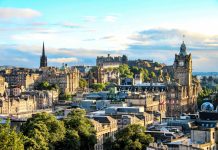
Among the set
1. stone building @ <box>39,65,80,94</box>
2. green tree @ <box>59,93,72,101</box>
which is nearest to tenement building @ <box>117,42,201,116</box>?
green tree @ <box>59,93,72,101</box>

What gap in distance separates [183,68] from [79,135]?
2737 inches

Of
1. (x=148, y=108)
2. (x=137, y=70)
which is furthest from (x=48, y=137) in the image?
(x=137, y=70)

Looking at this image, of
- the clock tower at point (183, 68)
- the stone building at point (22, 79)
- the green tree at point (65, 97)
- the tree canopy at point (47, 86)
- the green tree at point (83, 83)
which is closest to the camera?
the clock tower at point (183, 68)

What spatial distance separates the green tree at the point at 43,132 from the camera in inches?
2133

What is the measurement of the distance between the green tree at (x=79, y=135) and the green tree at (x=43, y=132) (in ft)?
3.16

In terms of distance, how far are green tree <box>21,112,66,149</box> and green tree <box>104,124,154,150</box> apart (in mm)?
6807

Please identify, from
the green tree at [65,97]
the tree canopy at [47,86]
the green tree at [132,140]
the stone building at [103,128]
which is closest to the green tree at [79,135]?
the stone building at [103,128]

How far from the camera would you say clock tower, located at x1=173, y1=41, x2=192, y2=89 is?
12531cm

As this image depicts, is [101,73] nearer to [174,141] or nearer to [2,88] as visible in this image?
[2,88]

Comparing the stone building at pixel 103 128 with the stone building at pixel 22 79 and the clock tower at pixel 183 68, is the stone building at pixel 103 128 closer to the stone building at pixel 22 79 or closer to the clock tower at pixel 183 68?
the clock tower at pixel 183 68

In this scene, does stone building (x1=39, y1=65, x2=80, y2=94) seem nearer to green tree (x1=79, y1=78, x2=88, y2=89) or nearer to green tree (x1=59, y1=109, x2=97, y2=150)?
green tree (x1=79, y1=78, x2=88, y2=89)

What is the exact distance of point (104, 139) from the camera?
69.5 metres

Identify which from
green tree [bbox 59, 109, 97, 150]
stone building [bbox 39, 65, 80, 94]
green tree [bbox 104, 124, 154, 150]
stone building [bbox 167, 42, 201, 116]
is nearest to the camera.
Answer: green tree [bbox 104, 124, 154, 150]

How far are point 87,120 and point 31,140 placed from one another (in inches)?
560
